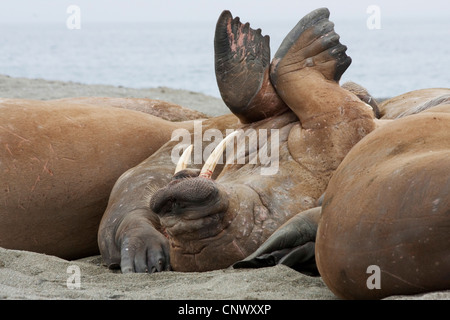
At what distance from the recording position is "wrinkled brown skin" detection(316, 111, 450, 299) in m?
2.81

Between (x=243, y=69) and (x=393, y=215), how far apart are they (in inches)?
87.5

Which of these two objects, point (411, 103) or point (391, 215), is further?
point (411, 103)

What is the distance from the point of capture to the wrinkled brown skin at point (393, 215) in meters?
2.81

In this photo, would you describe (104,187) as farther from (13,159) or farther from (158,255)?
(158,255)

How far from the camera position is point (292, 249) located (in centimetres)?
400

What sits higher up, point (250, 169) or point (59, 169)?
point (250, 169)

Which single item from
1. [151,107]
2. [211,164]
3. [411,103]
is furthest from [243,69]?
[411,103]

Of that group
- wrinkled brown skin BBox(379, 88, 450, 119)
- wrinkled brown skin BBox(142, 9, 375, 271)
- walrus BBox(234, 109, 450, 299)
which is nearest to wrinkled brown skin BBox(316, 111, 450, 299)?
walrus BBox(234, 109, 450, 299)

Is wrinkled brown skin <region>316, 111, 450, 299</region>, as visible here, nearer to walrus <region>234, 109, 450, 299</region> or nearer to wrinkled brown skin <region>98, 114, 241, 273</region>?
walrus <region>234, 109, 450, 299</region>

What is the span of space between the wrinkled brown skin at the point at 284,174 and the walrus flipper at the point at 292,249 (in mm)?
201

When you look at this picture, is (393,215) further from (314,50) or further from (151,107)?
(151,107)

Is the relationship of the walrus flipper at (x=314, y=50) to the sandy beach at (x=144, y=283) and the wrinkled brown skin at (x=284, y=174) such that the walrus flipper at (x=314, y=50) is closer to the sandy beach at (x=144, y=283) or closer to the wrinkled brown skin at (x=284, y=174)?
the wrinkled brown skin at (x=284, y=174)

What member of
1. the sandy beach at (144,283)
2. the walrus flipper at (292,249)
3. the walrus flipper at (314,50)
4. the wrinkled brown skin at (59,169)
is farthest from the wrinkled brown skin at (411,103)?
the sandy beach at (144,283)
